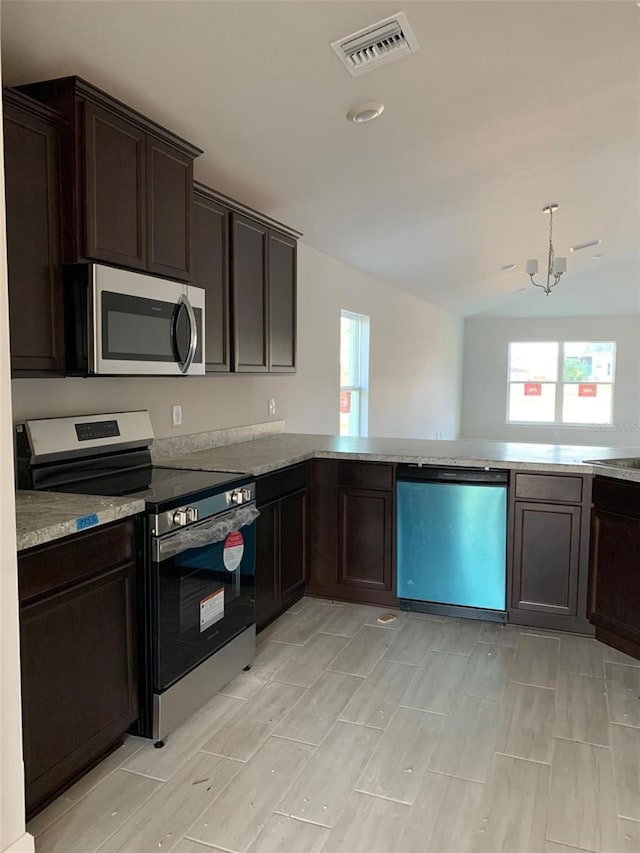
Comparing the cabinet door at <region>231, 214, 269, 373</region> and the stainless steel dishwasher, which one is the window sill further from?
the cabinet door at <region>231, 214, 269, 373</region>

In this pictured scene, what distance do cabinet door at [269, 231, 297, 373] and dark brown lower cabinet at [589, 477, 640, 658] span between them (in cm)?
194

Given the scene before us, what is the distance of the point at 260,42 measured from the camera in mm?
2197

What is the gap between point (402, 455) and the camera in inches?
132

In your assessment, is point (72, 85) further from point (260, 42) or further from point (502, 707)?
point (502, 707)

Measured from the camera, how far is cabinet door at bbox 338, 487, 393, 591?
345 cm

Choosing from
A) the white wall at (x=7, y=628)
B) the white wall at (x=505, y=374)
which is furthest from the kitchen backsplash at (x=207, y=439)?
the white wall at (x=505, y=374)

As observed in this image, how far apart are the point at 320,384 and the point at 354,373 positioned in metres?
1.12

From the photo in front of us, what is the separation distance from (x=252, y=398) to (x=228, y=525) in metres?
1.72

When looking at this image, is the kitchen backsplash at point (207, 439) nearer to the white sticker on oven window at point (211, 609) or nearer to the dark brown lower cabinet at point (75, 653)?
the white sticker on oven window at point (211, 609)

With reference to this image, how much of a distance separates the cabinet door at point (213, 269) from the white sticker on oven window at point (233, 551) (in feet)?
3.05

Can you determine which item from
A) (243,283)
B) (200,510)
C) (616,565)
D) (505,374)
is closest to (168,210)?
(243,283)

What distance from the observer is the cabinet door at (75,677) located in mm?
1702

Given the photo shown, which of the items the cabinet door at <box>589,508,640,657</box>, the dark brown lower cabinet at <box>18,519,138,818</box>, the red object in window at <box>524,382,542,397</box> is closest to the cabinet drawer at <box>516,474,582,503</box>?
the cabinet door at <box>589,508,640,657</box>

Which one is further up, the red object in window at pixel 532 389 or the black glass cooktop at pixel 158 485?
the red object in window at pixel 532 389
